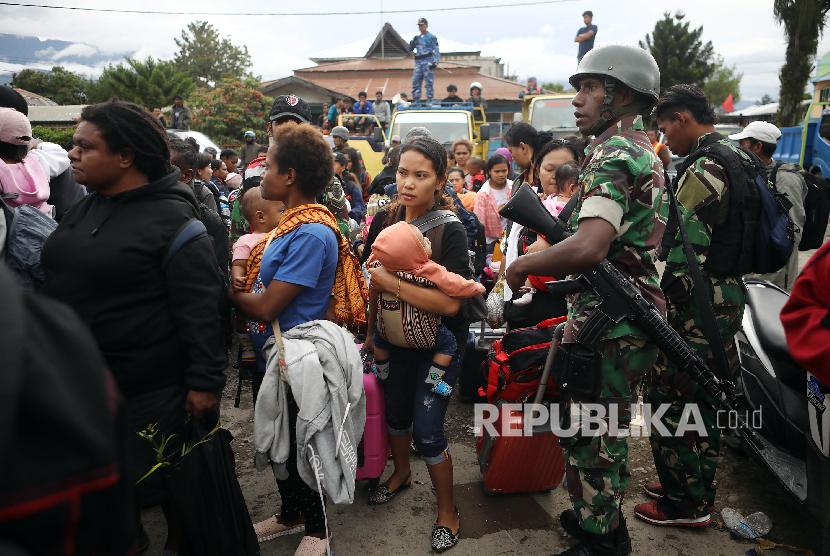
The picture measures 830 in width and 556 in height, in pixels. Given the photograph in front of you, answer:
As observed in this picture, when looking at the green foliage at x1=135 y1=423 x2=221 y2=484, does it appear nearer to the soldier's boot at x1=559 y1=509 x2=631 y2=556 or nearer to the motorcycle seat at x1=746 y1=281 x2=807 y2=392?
the soldier's boot at x1=559 y1=509 x2=631 y2=556

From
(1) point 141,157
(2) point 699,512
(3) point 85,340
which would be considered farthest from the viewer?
→ (2) point 699,512

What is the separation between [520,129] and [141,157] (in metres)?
3.72

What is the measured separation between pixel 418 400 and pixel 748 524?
1.83 meters

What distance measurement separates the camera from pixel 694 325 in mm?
2975

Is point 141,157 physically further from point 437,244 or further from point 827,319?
point 827,319

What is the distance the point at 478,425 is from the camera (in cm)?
335

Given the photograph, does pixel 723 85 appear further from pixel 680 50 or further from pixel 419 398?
pixel 419 398

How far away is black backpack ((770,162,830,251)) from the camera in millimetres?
4957

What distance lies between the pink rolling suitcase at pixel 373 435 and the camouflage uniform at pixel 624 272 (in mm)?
948

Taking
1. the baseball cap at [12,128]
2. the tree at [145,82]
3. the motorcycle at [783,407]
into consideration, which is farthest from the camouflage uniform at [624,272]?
the tree at [145,82]

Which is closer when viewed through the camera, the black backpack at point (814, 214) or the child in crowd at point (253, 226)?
the child in crowd at point (253, 226)

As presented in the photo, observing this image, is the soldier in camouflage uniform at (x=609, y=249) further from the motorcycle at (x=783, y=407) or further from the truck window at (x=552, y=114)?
the truck window at (x=552, y=114)

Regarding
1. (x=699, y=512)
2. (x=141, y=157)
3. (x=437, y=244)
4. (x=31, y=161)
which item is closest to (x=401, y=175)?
(x=437, y=244)

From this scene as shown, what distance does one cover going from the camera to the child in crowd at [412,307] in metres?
2.55
